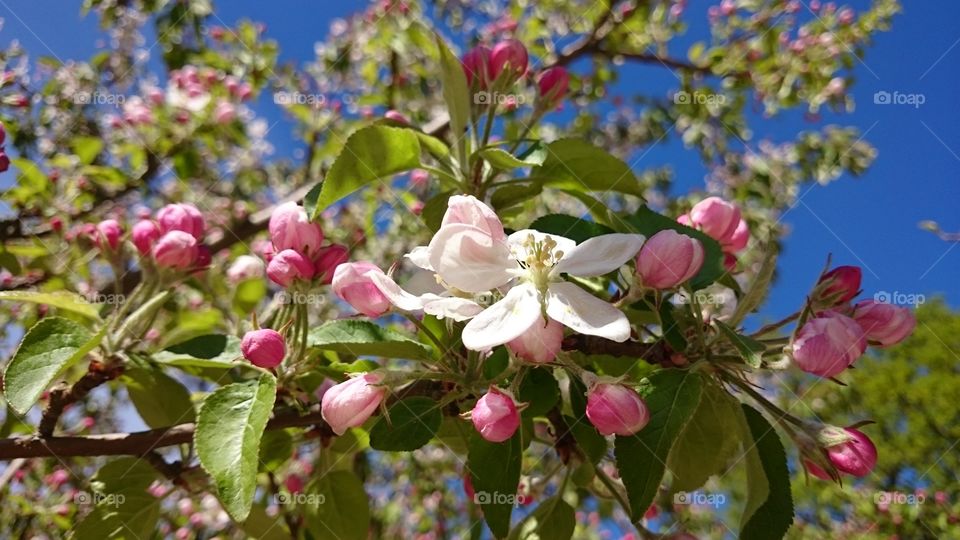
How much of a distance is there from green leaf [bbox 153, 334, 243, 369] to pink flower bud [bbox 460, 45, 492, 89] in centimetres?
63

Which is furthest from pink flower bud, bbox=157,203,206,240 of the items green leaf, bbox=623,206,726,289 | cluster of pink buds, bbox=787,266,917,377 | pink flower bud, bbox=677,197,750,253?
cluster of pink buds, bbox=787,266,917,377

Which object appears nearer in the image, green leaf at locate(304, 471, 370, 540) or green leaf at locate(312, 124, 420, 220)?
green leaf at locate(312, 124, 420, 220)

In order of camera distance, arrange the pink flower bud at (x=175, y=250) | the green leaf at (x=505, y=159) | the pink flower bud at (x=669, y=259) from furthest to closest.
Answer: the pink flower bud at (x=175, y=250)
the green leaf at (x=505, y=159)
the pink flower bud at (x=669, y=259)

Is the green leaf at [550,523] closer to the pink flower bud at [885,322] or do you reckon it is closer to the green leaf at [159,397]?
the pink flower bud at [885,322]

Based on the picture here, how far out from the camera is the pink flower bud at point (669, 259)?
827 millimetres

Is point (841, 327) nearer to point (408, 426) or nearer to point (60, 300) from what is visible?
point (408, 426)

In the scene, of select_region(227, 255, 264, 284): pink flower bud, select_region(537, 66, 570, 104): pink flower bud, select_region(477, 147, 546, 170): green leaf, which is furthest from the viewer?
select_region(227, 255, 264, 284): pink flower bud

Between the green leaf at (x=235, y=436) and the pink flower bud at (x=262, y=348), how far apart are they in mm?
31

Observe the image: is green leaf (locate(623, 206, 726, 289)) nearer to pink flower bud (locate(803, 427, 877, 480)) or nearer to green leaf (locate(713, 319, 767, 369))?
green leaf (locate(713, 319, 767, 369))

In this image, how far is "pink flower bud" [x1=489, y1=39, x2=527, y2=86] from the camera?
124 centimetres

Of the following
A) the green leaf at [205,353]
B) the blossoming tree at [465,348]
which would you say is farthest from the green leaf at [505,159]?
the green leaf at [205,353]

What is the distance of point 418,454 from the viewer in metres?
3.81

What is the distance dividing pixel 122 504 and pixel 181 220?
0.48 meters

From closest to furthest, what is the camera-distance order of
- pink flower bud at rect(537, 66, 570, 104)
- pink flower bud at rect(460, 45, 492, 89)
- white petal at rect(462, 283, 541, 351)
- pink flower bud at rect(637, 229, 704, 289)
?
white petal at rect(462, 283, 541, 351), pink flower bud at rect(637, 229, 704, 289), pink flower bud at rect(460, 45, 492, 89), pink flower bud at rect(537, 66, 570, 104)
